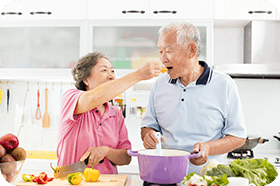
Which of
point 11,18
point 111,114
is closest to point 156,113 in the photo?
point 111,114

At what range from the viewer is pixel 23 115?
3.07 metres

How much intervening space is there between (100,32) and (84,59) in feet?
4.24

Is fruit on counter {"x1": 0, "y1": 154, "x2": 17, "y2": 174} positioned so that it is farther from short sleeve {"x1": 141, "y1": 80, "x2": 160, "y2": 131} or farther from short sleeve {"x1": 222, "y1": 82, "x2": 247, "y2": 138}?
short sleeve {"x1": 222, "y1": 82, "x2": 247, "y2": 138}

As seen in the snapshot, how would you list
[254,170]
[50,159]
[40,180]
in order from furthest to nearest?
[50,159] → [40,180] → [254,170]

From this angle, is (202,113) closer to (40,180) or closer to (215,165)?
(215,165)

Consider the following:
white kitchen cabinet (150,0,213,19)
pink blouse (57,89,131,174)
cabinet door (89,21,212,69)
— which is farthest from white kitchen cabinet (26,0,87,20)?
pink blouse (57,89,131,174)

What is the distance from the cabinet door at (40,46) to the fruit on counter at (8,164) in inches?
76.6

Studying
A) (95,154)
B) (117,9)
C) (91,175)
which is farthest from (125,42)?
(91,175)

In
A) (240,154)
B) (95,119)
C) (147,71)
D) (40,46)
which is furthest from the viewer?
(40,46)

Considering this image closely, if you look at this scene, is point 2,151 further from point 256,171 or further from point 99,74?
point 256,171

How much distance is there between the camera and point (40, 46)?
2.83 metres

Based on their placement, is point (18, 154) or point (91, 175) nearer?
point (18, 154)

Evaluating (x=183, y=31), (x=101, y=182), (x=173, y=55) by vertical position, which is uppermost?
(x=183, y=31)

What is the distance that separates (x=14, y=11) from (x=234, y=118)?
8.40ft
